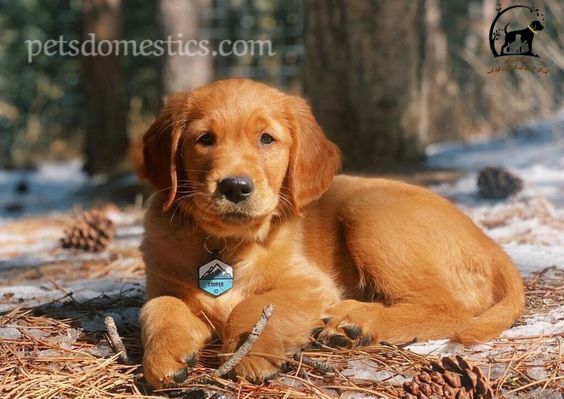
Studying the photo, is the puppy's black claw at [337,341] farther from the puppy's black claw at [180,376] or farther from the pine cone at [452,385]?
the puppy's black claw at [180,376]

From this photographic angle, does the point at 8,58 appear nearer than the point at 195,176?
No

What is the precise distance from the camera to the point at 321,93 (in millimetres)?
6582

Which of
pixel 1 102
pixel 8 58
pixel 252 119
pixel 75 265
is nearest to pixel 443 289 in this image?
pixel 252 119

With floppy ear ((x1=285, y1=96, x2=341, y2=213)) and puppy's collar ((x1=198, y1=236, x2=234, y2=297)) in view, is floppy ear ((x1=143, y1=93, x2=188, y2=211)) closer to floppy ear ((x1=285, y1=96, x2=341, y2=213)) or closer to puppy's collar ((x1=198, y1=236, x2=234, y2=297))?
puppy's collar ((x1=198, y1=236, x2=234, y2=297))

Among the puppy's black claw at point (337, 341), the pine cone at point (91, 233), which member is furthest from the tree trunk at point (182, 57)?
the puppy's black claw at point (337, 341)

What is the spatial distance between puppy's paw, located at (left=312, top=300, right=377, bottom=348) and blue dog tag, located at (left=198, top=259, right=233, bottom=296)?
449mm

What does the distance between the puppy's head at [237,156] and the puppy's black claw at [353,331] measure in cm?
58

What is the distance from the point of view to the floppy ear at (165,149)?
3361mm

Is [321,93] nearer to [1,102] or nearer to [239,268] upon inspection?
[239,268]

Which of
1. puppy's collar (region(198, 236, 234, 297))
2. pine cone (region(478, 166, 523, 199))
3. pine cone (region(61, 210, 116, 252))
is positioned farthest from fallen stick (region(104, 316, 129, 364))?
pine cone (region(478, 166, 523, 199))

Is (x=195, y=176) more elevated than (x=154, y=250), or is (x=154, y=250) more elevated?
(x=195, y=176)

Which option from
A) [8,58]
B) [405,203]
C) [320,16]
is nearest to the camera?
[405,203]

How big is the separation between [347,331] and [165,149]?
1.12 metres

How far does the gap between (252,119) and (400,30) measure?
363 centimetres
